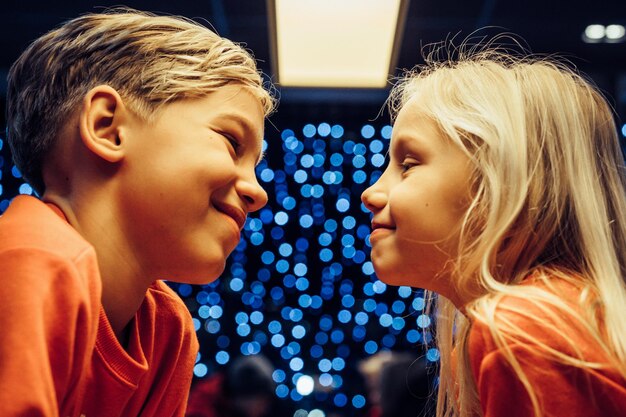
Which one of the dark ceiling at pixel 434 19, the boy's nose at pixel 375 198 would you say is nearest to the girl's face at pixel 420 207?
the boy's nose at pixel 375 198

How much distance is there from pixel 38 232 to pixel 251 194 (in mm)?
310

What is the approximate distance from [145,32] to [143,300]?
1.30 feet

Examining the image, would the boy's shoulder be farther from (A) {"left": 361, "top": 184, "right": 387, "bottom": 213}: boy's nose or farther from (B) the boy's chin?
(A) {"left": 361, "top": 184, "right": 387, "bottom": 213}: boy's nose

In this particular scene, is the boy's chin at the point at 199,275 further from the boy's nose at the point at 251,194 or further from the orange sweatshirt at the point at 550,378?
the orange sweatshirt at the point at 550,378

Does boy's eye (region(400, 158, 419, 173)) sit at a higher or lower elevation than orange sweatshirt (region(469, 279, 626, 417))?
higher

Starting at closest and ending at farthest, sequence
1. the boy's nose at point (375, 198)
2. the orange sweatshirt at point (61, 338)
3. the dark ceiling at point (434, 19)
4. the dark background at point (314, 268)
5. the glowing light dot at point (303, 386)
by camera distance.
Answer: the orange sweatshirt at point (61, 338) → the boy's nose at point (375, 198) → the dark ceiling at point (434, 19) → the dark background at point (314, 268) → the glowing light dot at point (303, 386)

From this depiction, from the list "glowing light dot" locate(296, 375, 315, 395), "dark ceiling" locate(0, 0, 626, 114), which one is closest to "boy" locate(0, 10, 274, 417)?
"dark ceiling" locate(0, 0, 626, 114)

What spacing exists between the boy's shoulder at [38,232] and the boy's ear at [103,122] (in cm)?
10

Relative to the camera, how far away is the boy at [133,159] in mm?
955

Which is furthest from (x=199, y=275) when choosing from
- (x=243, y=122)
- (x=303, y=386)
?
(x=303, y=386)

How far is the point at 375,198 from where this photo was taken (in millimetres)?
1060

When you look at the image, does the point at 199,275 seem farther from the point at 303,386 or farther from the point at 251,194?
the point at 303,386

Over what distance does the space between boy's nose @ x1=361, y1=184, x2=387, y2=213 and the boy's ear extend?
36cm

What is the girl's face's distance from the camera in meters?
1.00
